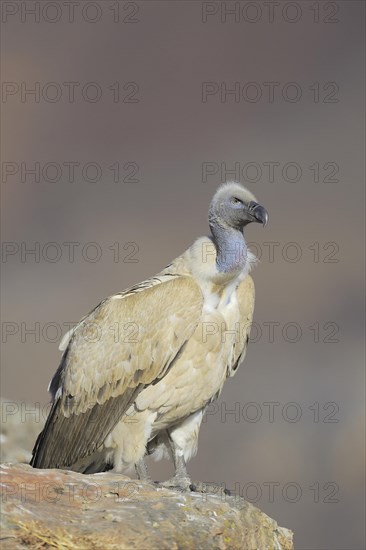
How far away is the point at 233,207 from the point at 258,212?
31 cm

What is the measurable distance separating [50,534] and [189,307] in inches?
124

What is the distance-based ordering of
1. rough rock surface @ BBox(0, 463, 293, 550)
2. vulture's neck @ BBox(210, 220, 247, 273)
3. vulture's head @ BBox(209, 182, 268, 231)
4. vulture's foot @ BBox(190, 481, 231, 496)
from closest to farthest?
rough rock surface @ BBox(0, 463, 293, 550) < vulture's foot @ BBox(190, 481, 231, 496) < vulture's neck @ BBox(210, 220, 247, 273) < vulture's head @ BBox(209, 182, 268, 231)

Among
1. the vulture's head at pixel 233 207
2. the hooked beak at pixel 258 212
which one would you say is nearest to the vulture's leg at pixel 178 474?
the vulture's head at pixel 233 207

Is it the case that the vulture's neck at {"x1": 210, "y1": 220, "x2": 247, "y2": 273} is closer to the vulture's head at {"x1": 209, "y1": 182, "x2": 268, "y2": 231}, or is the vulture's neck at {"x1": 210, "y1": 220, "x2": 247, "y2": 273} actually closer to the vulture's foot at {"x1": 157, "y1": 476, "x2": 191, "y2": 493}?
the vulture's head at {"x1": 209, "y1": 182, "x2": 268, "y2": 231}

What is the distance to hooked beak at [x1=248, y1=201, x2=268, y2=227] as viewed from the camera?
9461mm

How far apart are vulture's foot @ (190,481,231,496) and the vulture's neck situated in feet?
6.21

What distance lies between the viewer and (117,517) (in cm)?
712

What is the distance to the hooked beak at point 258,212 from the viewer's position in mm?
9461

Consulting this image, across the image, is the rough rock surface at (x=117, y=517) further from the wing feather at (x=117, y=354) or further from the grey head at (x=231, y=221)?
the grey head at (x=231, y=221)

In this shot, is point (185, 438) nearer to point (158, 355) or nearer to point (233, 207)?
point (158, 355)

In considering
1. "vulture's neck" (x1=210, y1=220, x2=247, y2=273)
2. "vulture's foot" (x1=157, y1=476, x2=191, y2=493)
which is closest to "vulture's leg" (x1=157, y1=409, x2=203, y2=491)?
"vulture's foot" (x1=157, y1=476, x2=191, y2=493)

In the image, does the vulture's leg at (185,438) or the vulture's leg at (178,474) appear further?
the vulture's leg at (185,438)

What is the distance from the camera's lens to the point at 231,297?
973 cm

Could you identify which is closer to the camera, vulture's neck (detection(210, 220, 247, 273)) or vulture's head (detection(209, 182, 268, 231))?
vulture's neck (detection(210, 220, 247, 273))
